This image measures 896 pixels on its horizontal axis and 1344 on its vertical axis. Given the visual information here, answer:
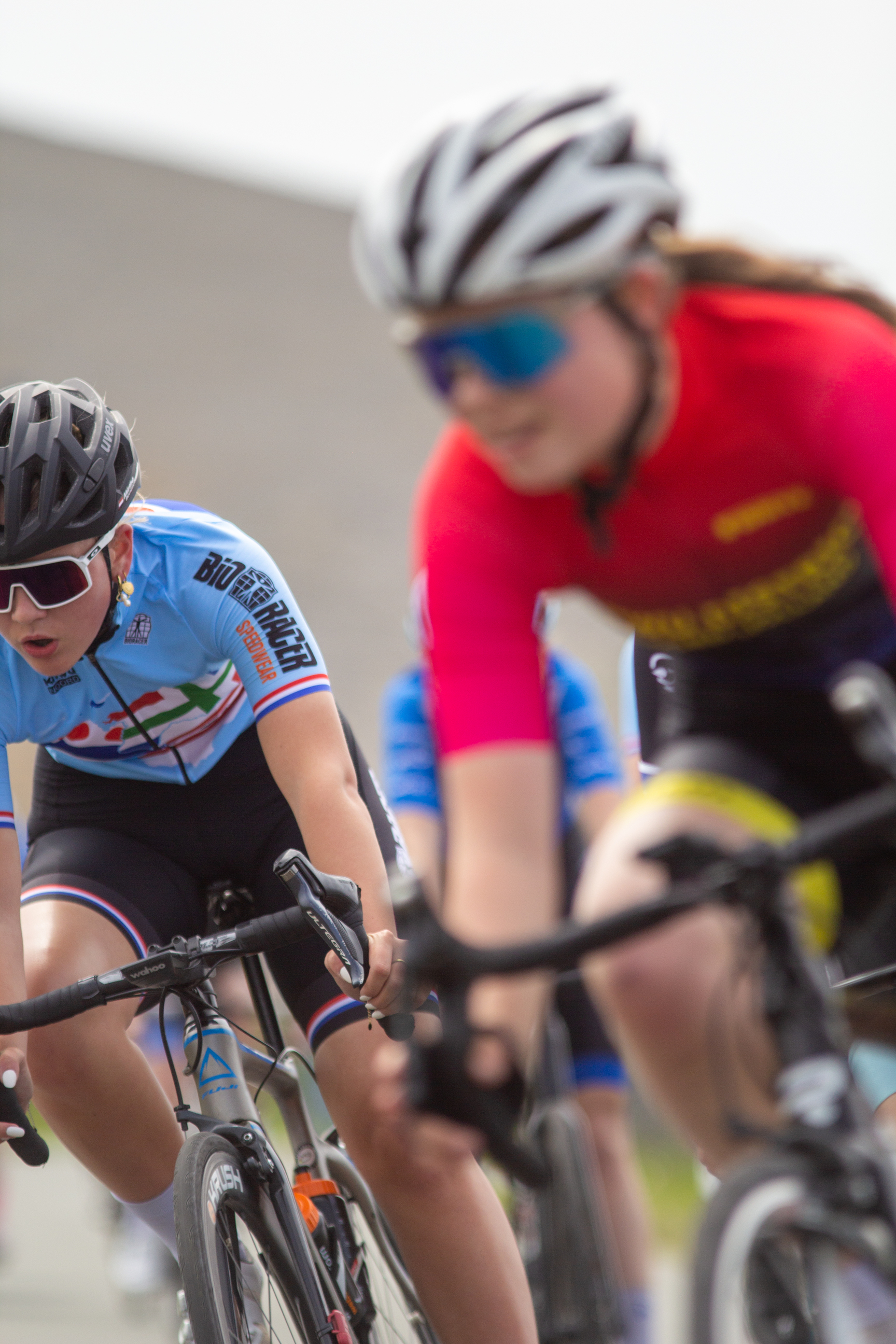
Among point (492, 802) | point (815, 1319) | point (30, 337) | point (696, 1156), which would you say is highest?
point (30, 337)

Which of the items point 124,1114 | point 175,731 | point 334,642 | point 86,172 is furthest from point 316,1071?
point 86,172

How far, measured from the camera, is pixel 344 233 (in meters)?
42.5

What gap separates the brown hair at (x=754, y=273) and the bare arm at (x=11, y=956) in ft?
6.79

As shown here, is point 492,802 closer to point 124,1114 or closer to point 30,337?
point 124,1114

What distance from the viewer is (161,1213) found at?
11.6 ft

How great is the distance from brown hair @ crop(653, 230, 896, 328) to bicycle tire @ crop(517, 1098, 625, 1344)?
9.31ft

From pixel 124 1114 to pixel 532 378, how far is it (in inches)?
84.9

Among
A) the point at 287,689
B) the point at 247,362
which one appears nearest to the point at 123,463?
the point at 287,689

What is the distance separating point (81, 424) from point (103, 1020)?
1409 millimetres

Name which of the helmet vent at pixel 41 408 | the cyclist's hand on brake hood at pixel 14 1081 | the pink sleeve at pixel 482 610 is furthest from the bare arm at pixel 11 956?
the pink sleeve at pixel 482 610

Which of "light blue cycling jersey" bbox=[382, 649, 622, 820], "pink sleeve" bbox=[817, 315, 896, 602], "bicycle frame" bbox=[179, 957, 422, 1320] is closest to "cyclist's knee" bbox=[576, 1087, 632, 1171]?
"light blue cycling jersey" bbox=[382, 649, 622, 820]

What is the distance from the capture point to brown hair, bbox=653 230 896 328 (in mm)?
2283

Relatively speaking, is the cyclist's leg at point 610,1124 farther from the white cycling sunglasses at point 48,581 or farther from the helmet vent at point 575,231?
the helmet vent at point 575,231

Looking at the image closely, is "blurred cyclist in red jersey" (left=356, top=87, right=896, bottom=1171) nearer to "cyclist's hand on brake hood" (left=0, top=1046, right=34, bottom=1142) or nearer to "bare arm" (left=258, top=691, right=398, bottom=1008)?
"bare arm" (left=258, top=691, right=398, bottom=1008)
